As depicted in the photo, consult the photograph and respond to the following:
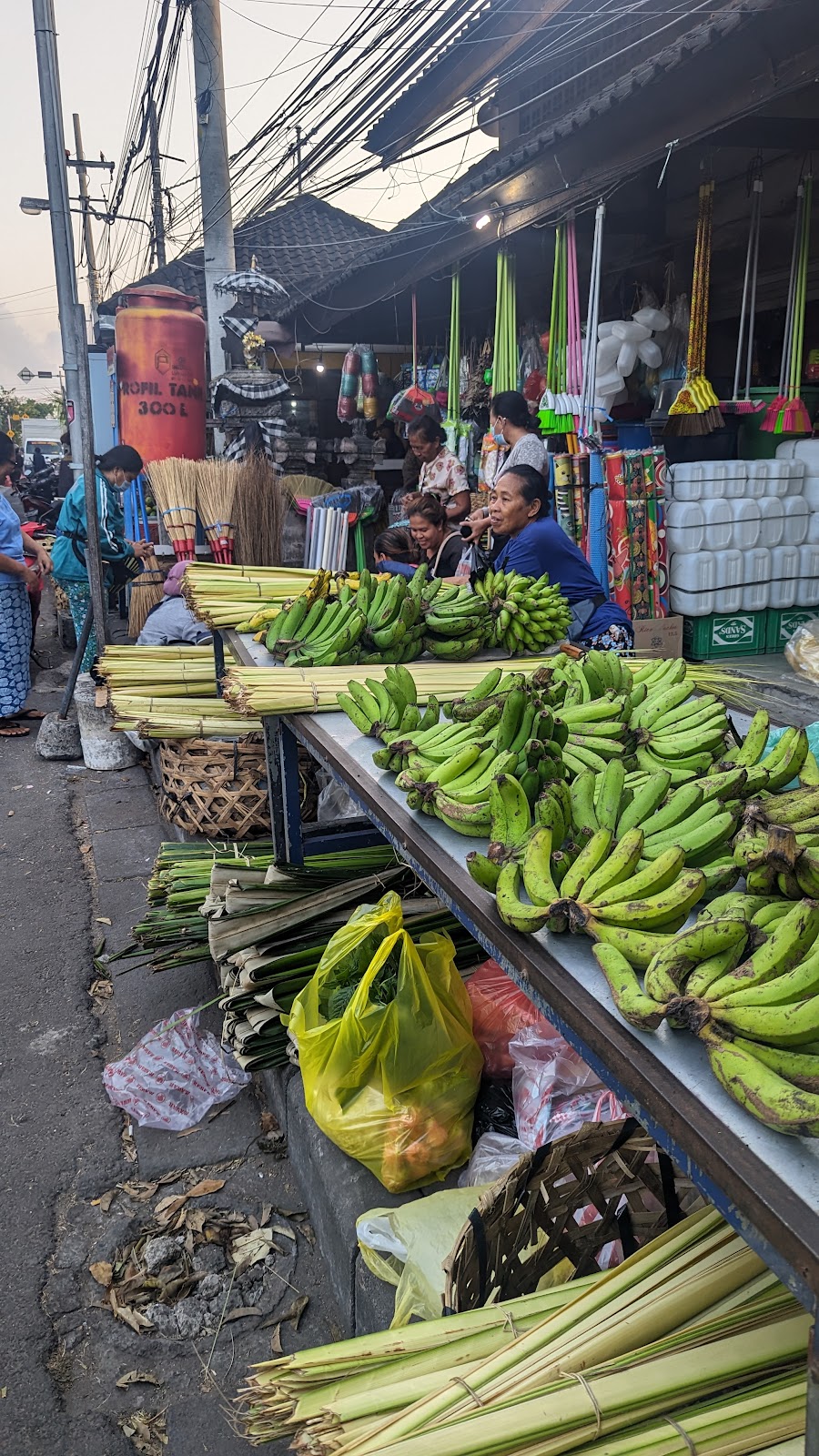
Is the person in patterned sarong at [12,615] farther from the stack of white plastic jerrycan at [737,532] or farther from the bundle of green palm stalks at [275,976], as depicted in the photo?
the bundle of green palm stalks at [275,976]

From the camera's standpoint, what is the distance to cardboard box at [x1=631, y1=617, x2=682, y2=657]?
4809 millimetres

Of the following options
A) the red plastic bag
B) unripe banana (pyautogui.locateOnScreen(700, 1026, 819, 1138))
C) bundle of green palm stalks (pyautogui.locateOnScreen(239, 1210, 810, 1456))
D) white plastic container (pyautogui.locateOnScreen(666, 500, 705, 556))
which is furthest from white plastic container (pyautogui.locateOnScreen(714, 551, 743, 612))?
unripe banana (pyautogui.locateOnScreen(700, 1026, 819, 1138))

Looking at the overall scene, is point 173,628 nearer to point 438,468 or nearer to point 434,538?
point 434,538

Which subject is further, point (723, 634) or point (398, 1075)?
point (723, 634)

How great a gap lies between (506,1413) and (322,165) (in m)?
9.59

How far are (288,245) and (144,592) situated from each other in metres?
11.6

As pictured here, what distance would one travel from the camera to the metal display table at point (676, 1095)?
902 millimetres

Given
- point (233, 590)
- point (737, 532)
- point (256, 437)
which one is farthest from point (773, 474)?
point (256, 437)

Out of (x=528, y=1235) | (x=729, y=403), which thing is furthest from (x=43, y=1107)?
(x=729, y=403)

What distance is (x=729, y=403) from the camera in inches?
217

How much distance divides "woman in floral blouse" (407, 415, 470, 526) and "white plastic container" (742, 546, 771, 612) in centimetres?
234

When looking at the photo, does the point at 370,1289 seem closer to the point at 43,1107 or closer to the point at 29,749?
the point at 43,1107

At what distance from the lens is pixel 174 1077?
3.09 metres

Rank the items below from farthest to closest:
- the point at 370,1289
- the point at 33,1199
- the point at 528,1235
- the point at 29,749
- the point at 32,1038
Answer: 1. the point at 29,749
2. the point at 32,1038
3. the point at 33,1199
4. the point at 370,1289
5. the point at 528,1235
